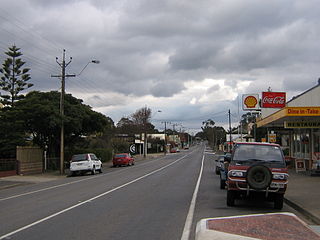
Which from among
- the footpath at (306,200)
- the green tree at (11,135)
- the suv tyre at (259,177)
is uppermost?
the green tree at (11,135)

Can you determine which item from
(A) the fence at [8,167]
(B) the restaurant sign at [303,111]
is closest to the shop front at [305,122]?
(B) the restaurant sign at [303,111]

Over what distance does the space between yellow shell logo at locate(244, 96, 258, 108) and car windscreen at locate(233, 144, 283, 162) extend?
26.1m

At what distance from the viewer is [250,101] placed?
38.9 metres

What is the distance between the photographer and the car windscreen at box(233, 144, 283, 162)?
12.6 meters

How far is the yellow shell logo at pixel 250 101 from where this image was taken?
127 ft

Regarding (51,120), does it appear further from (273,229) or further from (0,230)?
(273,229)

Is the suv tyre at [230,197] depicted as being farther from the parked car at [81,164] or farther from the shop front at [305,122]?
the parked car at [81,164]

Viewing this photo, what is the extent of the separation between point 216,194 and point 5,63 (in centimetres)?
4312

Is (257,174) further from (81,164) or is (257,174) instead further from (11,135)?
(11,135)

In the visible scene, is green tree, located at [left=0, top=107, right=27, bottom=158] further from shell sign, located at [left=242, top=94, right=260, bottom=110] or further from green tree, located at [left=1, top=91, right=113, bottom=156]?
shell sign, located at [left=242, top=94, right=260, bottom=110]

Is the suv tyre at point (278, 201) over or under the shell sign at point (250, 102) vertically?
under

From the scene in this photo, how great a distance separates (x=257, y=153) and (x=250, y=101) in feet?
88.1

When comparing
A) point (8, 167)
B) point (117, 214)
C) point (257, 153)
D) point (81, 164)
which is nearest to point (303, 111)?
point (257, 153)

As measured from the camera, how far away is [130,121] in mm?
103750
